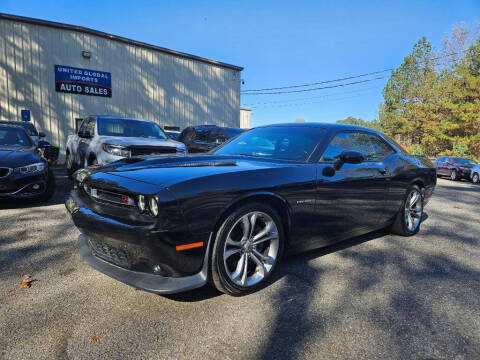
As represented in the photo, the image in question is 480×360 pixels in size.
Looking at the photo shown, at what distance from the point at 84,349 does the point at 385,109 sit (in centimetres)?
5170

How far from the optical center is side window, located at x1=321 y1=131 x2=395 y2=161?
3.39 metres

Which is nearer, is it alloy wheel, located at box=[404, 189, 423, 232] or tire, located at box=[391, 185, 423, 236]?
tire, located at box=[391, 185, 423, 236]

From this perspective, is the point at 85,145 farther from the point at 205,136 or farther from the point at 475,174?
the point at 475,174

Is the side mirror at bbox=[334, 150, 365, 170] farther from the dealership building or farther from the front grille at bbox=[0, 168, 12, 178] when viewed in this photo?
the dealership building

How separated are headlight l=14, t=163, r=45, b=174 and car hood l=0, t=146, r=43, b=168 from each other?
54 mm

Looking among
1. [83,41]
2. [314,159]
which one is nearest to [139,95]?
[83,41]

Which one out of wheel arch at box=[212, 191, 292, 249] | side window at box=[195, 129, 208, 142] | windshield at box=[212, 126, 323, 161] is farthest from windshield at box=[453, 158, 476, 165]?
wheel arch at box=[212, 191, 292, 249]

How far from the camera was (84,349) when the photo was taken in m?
1.91

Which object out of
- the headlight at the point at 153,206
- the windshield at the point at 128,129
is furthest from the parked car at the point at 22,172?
the headlight at the point at 153,206

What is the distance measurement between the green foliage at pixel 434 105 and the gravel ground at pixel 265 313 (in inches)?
1329

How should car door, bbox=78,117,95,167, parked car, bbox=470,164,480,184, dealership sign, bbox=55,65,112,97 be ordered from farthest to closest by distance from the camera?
dealership sign, bbox=55,65,112,97, parked car, bbox=470,164,480,184, car door, bbox=78,117,95,167

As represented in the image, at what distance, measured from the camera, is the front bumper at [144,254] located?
216cm

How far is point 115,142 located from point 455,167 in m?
16.6

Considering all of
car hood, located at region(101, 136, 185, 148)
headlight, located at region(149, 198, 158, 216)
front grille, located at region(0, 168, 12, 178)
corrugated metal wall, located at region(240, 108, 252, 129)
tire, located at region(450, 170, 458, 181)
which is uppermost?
corrugated metal wall, located at region(240, 108, 252, 129)
